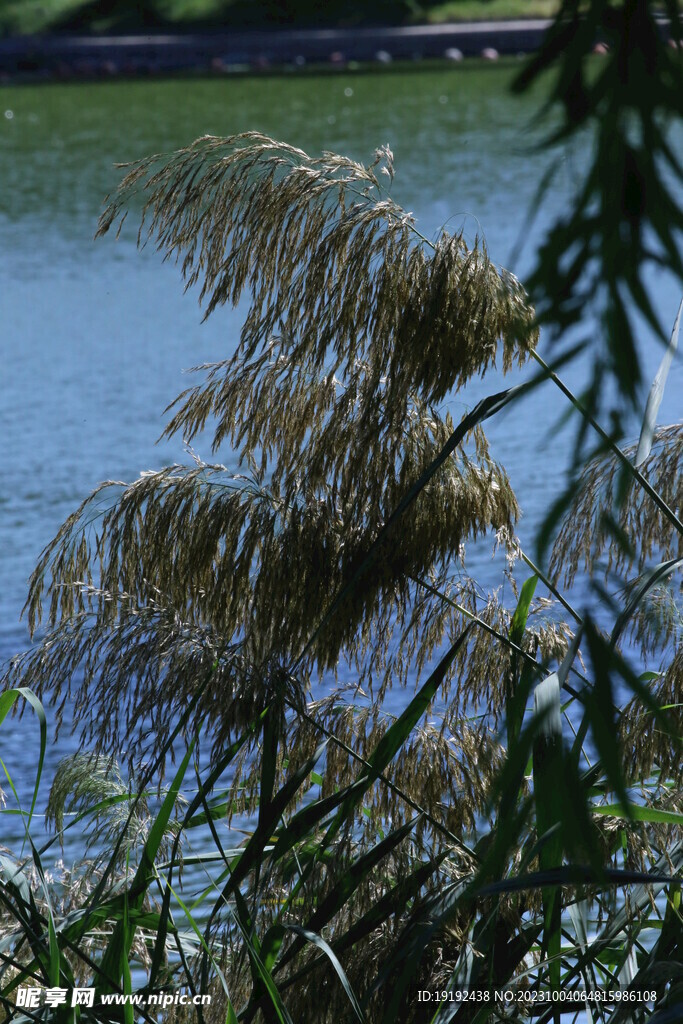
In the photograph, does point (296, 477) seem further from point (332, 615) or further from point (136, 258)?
point (136, 258)

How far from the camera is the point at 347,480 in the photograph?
2041 mm

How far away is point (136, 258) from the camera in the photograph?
16.1m

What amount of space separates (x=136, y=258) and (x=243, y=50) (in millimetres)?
22499

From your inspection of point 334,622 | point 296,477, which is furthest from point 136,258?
point 334,622

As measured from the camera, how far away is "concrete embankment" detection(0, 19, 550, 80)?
35.0 meters

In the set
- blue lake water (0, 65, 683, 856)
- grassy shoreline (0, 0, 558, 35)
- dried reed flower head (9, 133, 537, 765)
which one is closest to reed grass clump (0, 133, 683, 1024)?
dried reed flower head (9, 133, 537, 765)

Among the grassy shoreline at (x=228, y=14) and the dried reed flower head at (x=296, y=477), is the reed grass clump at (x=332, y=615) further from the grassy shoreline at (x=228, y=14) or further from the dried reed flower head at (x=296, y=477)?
the grassy shoreline at (x=228, y=14)

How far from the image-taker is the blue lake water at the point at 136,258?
8.33 meters

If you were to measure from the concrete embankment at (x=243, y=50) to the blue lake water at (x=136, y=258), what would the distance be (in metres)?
2.55

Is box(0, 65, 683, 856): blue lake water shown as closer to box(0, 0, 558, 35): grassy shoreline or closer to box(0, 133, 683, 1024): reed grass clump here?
box(0, 133, 683, 1024): reed grass clump

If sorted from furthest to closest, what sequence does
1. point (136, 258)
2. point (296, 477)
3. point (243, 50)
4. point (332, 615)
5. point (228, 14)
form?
point (228, 14) → point (243, 50) → point (136, 258) → point (296, 477) → point (332, 615)

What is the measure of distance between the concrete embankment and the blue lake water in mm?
2548

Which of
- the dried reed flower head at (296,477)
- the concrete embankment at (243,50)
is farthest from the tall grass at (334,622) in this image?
the concrete embankment at (243,50)

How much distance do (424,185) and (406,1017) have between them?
17.5 metres
